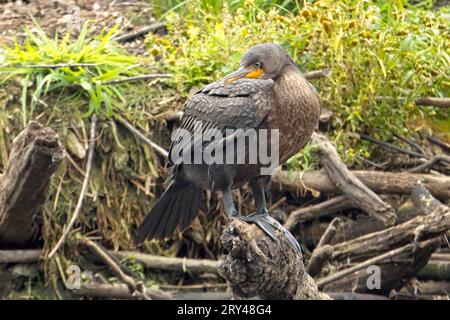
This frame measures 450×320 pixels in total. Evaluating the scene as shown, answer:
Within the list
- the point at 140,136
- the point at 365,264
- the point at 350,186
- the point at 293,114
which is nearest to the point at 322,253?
the point at 365,264

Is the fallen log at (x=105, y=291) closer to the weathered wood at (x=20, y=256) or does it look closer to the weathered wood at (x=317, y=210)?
the weathered wood at (x=20, y=256)

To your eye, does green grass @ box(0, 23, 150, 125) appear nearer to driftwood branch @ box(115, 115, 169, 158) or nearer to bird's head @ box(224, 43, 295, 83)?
driftwood branch @ box(115, 115, 169, 158)

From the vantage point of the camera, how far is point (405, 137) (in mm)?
5801

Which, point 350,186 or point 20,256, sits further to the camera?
point 20,256

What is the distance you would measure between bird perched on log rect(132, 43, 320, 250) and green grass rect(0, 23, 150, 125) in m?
1.38

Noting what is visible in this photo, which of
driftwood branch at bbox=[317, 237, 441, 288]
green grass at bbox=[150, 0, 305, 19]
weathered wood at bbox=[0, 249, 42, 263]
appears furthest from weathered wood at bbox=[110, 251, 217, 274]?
green grass at bbox=[150, 0, 305, 19]

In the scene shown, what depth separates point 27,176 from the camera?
14.8 feet

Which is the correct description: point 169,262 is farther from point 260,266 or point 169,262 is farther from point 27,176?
point 260,266

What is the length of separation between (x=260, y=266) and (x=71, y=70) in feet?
8.17

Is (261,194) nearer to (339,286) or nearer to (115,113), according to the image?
(339,286)

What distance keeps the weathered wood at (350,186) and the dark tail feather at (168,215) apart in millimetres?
999

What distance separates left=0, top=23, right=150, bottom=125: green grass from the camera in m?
5.84

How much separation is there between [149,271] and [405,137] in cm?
159

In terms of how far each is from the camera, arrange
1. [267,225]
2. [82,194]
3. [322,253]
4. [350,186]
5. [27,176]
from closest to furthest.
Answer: [267,225] < [27,176] < [322,253] < [350,186] < [82,194]
